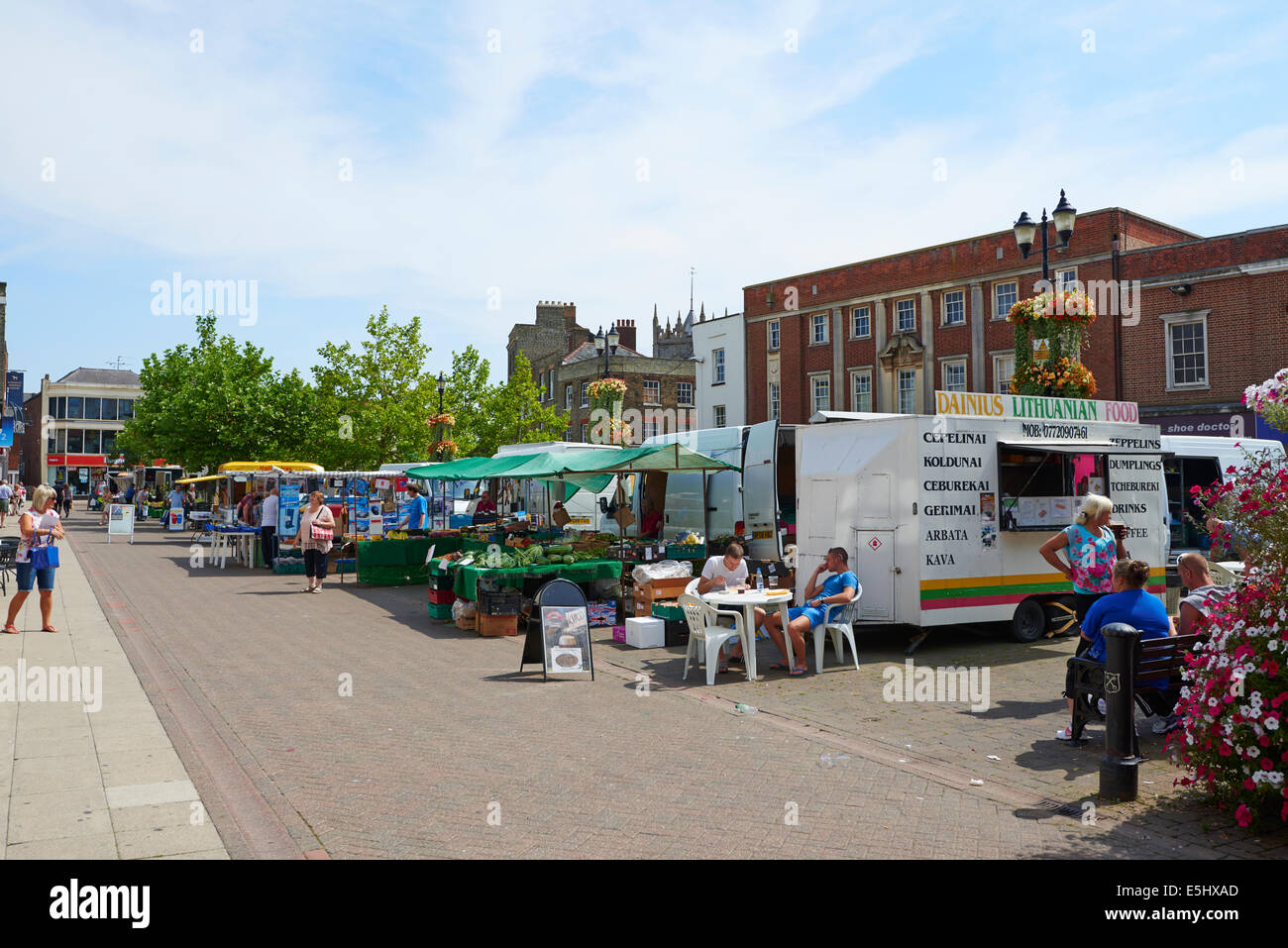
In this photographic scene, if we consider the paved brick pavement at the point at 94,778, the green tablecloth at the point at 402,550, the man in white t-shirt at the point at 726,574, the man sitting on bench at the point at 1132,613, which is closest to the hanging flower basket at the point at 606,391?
the green tablecloth at the point at 402,550

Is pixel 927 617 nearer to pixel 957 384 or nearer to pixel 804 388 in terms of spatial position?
pixel 957 384

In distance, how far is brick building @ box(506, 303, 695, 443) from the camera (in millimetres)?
52781

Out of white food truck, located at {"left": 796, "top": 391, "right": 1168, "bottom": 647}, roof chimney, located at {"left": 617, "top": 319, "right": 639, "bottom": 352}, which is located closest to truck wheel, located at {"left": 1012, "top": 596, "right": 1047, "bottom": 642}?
white food truck, located at {"left": 796, "top": 391, "right": 1168, "bottom": 647}

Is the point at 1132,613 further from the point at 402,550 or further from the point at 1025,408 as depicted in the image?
the point at 402,550

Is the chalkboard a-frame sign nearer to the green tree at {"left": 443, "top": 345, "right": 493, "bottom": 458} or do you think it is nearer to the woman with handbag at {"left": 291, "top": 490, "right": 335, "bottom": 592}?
the woman with handbag at {"left": 291, "top": 490, "right": 335, "bottom": 592}

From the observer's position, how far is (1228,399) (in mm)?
26562

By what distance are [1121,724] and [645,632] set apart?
6.58 m

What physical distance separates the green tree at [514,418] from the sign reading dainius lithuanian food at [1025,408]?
3023 centimetres

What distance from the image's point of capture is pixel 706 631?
959 cm

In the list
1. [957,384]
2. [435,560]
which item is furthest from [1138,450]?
[957,384]

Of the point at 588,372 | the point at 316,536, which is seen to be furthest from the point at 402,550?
the point at 588,372

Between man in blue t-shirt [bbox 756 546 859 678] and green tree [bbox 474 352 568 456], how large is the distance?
3089 cm

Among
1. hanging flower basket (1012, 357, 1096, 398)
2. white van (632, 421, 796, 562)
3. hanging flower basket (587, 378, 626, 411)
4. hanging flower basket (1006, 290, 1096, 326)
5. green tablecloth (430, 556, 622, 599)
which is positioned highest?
hanging flower basket (1006, 290, 1096, 326)

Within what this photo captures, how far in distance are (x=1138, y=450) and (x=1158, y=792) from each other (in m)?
7.30
